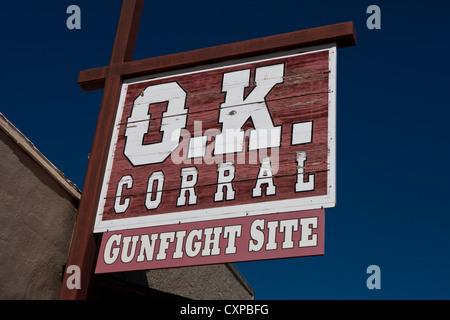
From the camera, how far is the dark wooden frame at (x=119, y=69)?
6.15 meters

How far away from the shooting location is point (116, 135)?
6754 mm

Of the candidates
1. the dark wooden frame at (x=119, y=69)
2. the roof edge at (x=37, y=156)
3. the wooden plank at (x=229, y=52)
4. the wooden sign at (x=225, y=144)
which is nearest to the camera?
the wooden sign at (x=225, y=144)

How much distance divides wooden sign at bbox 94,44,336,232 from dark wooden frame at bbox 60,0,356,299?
9 centimetres

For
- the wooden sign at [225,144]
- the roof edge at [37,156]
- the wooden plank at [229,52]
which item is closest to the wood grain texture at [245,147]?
the wooden sign at [225,144]

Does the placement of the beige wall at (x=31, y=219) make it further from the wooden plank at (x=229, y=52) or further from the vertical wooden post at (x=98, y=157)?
the wooden plank at (x=229, y=52)

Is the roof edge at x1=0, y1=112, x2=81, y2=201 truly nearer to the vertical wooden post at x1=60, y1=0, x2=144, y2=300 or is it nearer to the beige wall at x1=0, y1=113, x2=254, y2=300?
the beige wall at x1=0, y1=113, x2=254, y2=300

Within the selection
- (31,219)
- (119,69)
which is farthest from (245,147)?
(31,219)

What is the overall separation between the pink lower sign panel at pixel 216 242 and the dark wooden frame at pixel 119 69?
325 mm

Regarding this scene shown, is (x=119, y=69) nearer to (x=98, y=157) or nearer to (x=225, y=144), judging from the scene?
(x=98, y=157)

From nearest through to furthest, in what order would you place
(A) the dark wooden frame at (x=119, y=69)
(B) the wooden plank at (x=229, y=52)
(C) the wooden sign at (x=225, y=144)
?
(C) the wooden sign at (x=225, y=144)
(A) the dark wooden frame at (x=119, y=69)
(B) the wooden plank at (x=229, y=52)

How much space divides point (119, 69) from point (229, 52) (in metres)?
1.43

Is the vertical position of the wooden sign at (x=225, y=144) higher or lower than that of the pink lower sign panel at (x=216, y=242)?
higher

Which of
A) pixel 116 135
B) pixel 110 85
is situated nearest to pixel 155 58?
pixel 110 85
